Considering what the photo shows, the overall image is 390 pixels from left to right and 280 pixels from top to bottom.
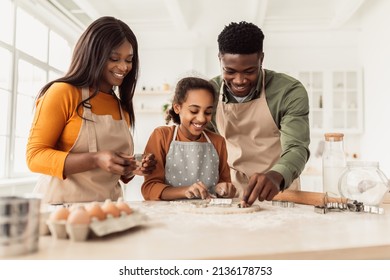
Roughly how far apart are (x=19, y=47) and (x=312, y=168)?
12.5 feet

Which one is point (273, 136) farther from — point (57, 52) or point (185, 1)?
point (57, 52)

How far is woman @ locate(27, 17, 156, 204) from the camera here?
127 centimetres

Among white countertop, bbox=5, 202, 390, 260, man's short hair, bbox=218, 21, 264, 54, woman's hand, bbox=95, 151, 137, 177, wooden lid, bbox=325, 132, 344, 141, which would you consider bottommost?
white countertop, bbox=5, 202, 390, 260

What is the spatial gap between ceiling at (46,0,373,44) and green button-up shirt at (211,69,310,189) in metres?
2.52

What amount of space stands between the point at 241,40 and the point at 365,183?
2.26 ft

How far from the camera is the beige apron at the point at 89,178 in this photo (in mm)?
1336

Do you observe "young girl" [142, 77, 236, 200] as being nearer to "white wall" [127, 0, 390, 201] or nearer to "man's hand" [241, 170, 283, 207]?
"man's hand" [241, 170, 283, 207]

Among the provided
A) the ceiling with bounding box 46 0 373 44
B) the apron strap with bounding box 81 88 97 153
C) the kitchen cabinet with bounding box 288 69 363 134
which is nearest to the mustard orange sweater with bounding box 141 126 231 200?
the apron strap with bounding box 81 88 97 153

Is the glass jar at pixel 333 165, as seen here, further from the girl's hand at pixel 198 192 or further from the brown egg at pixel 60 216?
the brown egg at pixel 60 216

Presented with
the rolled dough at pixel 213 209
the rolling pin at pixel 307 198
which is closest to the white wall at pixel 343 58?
the rolling pin at pixel 307 198

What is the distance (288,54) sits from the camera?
5594 millimetres

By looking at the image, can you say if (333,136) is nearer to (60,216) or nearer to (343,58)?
(60,216)

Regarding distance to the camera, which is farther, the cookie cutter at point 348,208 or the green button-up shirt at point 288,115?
the green button-up shirt at point 288,115

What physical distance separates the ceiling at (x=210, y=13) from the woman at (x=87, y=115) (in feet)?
A: 8.80
